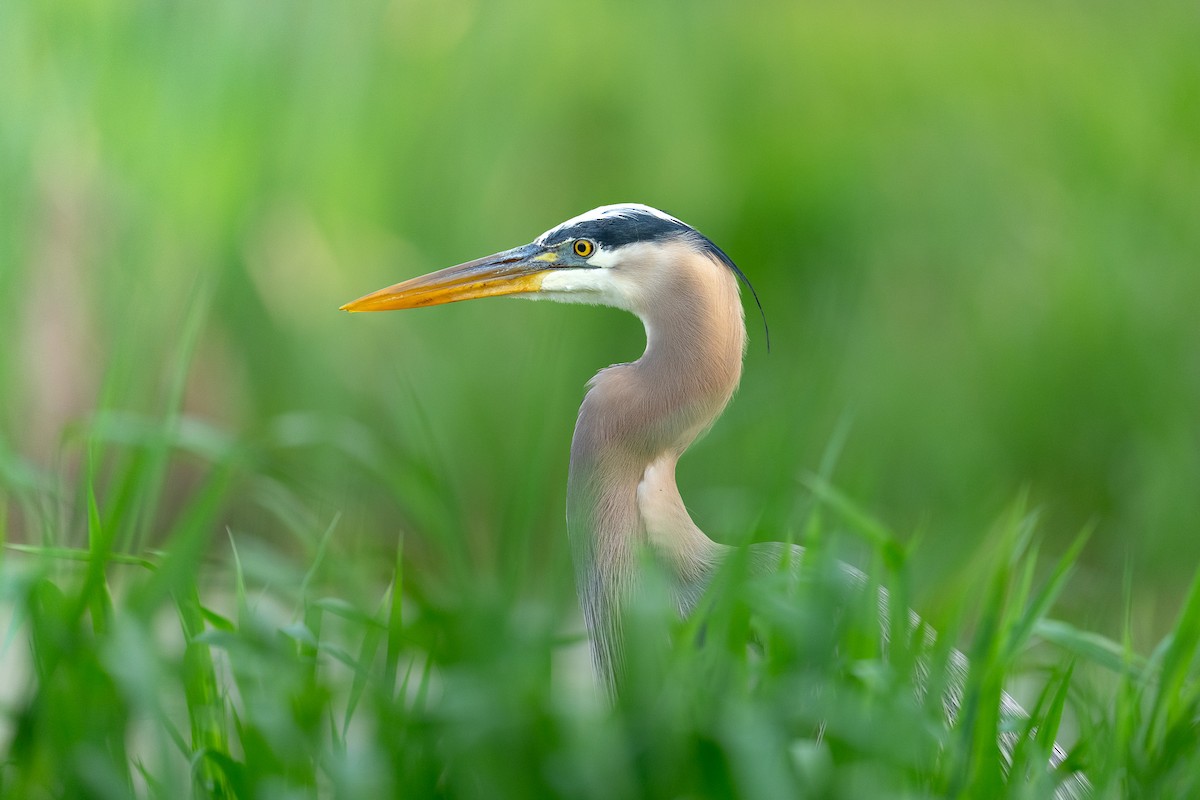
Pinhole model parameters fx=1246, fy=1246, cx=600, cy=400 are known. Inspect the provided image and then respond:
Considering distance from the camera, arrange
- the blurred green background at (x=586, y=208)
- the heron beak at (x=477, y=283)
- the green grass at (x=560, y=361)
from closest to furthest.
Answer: the green grass at (x=560, y=361)
the heron beak at (x=477, y=283)
the blurred green background at (x=586, y=208)

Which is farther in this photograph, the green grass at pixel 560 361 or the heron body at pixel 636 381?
the heron body at pixel 636 381

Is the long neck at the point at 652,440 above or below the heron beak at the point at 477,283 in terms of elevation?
below

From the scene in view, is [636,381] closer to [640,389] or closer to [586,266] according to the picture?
[640,389]

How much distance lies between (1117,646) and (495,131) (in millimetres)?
2383

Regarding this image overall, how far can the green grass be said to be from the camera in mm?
1181

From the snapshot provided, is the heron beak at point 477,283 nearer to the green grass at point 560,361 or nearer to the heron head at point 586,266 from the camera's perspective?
the heron head at point 586,266

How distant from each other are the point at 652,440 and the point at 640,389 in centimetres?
7

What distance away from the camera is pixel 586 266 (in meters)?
1.84

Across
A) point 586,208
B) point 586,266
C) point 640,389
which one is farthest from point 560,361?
point 586,208

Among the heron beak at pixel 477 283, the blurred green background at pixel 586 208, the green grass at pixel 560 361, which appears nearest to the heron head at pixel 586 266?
the heron beak at pixel 477 283

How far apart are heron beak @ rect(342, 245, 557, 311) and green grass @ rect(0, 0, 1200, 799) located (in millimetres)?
125

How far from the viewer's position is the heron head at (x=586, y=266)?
5.95 ft

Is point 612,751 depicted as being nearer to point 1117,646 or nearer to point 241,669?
point 241,669

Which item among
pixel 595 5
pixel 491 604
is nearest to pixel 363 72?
pixel 595 5
